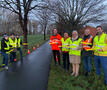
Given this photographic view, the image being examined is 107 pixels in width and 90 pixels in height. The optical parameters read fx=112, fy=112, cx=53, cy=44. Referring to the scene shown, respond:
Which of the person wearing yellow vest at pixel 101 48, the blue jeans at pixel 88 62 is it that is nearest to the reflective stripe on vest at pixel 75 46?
the blue jeans at pixel 88 62

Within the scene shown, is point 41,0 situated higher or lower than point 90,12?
higher

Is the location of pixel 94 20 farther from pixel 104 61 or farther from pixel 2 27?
pixel 2 27

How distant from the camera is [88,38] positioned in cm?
427

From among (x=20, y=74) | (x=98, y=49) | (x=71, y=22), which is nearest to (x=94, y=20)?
(x=71, y=22)

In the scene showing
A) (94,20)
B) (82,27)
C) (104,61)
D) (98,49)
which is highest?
(94,20)

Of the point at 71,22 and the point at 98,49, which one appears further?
the point at 71,22

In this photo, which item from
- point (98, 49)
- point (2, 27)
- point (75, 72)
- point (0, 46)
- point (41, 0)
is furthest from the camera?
point (2, 27)

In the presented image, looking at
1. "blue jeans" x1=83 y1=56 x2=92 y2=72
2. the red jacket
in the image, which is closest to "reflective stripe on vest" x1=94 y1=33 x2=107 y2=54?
"blue jeans" x1=83 y1=56 x2=92 y2=72

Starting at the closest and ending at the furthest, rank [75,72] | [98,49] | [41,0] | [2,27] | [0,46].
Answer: [98,49], [75,72], [0,46], [41,0], [2,27]

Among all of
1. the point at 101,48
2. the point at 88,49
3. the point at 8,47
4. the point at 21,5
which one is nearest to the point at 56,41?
the point at 88,49

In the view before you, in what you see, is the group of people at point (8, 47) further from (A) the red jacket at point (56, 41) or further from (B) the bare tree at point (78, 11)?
(B) the bare tree at point (78, 11)

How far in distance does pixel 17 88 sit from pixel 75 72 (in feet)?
7.84

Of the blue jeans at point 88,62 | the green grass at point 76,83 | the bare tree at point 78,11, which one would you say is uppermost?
the bare tree at point 78,11

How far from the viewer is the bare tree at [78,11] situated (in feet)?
24.8
